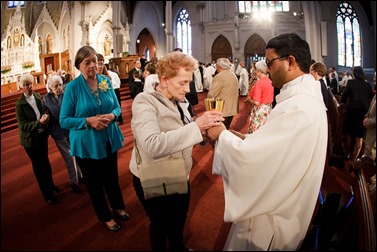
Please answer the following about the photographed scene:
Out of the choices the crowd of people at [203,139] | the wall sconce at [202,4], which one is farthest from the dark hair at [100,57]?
the wall sconce at [202,4]

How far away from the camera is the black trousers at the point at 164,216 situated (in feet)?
5.41

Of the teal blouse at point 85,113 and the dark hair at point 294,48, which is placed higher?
the dark hair at point 294,48

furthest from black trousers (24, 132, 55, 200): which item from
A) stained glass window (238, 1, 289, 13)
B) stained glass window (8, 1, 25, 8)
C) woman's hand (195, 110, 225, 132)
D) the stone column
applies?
stained glass window (238, 1, 289, 13)

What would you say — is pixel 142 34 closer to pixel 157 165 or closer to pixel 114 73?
pixel 114 73

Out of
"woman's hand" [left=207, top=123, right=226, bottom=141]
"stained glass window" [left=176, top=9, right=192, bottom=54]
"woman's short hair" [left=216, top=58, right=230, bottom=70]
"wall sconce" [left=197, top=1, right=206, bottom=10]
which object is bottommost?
"woman's hand" [left=207, top=123, right=226, bottom=141]

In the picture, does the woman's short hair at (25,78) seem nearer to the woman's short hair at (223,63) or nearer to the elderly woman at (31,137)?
the elderly woman at (31,137)

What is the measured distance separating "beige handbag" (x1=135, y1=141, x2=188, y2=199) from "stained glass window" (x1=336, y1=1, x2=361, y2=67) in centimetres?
135

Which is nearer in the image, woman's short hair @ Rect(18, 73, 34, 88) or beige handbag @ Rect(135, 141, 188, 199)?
woman's short hair @ Rect(18, 73, 34, 88)

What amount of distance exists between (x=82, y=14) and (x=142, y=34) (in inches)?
17.5

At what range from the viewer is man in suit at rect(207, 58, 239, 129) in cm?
266

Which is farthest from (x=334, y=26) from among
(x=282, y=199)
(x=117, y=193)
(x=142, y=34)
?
(x=117, y=193)

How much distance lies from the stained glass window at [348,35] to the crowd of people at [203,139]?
84cm

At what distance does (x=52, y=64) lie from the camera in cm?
132

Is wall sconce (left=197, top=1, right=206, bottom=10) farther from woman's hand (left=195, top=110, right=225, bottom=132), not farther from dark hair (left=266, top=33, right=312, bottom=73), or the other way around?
woman's hand (left=195, top=110, right=225, bottom=132)
